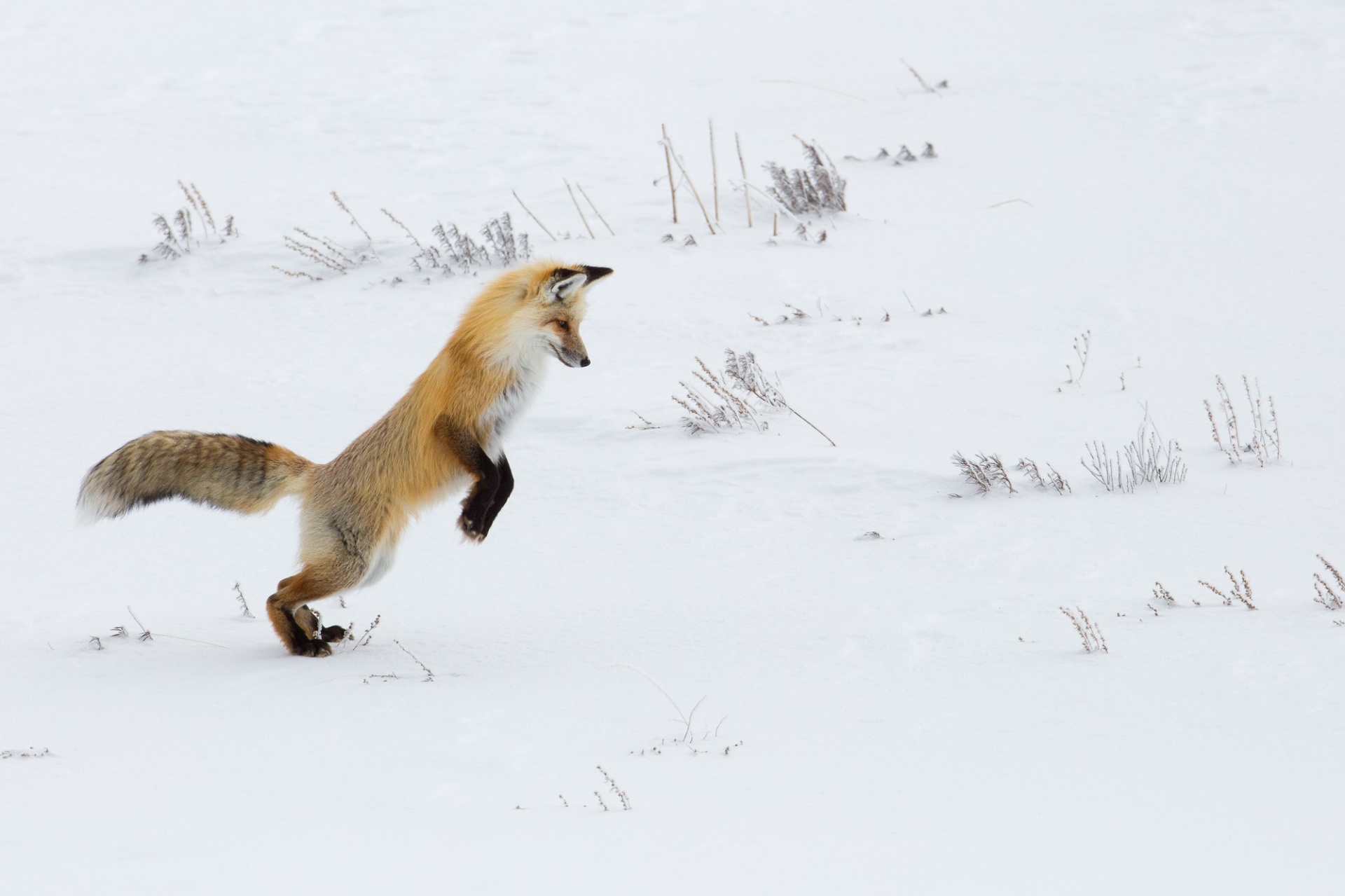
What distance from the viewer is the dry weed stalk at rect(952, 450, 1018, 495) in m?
6.11

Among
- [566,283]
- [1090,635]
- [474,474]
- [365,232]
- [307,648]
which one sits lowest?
[1090,635]

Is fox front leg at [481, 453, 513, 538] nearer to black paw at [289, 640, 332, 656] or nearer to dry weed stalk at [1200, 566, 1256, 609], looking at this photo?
black paw at [289, 640, 332, 656]

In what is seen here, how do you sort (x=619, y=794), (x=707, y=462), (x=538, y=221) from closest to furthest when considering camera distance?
(x=619, y=794) → (x=707, y=462) → (x=538, y=221)

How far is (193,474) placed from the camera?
4953mm

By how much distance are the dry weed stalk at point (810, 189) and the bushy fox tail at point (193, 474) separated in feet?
20.1

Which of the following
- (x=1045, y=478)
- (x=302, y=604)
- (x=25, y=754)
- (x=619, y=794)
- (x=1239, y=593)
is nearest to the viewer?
Answer: (x=619, y=794)

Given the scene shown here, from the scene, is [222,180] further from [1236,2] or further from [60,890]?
[1236,2]

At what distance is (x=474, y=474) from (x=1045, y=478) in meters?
3.03

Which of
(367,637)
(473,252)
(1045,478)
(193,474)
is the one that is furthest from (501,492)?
(473,252)

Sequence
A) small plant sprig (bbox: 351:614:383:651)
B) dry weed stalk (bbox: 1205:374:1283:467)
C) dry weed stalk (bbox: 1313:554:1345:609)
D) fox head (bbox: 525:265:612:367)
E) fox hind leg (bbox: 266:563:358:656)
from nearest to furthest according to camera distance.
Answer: dry weed stalk (bbox: 1313:554:1345:609), fox hind leg (bbox: 266:563:358:656), small plant sprig (bbox: 351:614:383:651), fox head (bbox: 525:265:612:367), dry weed stalk (bbox: 1205:374:1283:467)

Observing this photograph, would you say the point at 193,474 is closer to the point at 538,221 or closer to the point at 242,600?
the point at 242,600

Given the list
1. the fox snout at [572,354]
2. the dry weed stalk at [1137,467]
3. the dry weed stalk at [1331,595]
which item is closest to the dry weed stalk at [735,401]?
the dry weed stalk at [1137,467]

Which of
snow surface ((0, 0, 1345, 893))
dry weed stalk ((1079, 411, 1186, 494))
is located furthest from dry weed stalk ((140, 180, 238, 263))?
dry weed stalk ((1079, 411, 1186, 494))

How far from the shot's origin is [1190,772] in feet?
11.1
